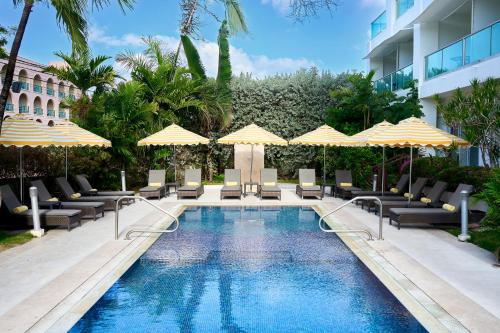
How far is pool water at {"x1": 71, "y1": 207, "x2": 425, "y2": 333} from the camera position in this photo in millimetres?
5691

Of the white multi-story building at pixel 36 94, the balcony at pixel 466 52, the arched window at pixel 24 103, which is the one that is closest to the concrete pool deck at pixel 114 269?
the balcony at pixel 466 52

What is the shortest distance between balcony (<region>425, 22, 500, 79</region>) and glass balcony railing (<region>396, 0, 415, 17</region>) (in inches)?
145

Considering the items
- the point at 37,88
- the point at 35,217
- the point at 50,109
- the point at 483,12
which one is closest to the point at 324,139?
the point at 483,12

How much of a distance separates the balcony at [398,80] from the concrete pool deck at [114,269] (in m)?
12.6

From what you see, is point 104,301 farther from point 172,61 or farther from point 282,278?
point 172,61

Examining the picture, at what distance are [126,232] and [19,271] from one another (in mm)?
3403

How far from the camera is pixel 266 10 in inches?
870

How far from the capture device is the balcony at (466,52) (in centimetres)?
1491

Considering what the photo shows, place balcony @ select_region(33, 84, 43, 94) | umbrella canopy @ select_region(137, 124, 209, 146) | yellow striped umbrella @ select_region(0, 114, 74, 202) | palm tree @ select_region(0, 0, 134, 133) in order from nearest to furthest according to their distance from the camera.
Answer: palm tree @ select_region(0, 0, 134, 133)
yellow striped umbrella @ select_region(0, 114, 74, 202)
umbrella canopy @ select_region(137, 124, 209, 146)
balcony @ select_region(33, 84, 43, 94)

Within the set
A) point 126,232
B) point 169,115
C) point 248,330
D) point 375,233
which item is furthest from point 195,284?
point 169,115

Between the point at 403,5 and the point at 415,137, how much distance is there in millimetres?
13746

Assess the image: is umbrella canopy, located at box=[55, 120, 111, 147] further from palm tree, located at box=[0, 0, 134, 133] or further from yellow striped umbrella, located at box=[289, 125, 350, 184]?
yellow striped umbrella, located at box=[289, 125, 350, 184]

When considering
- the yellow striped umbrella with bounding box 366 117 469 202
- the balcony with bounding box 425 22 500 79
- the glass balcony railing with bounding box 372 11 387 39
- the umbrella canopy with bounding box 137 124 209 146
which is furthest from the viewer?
the glass balcony railing with bounding box 372 11 387 39

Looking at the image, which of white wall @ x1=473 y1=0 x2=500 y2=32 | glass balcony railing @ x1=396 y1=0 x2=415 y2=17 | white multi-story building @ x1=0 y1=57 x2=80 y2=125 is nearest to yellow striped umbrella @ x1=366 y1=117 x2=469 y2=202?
white wall @ x1=473 y1=0 x2=500 y2=32
